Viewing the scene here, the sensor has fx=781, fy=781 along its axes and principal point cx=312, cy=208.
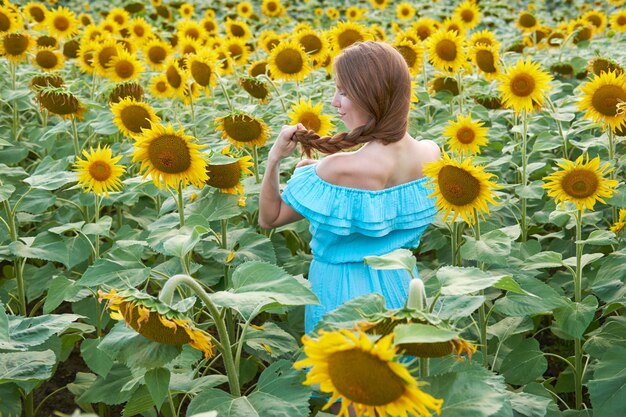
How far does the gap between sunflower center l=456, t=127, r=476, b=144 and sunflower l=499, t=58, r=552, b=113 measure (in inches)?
10.7

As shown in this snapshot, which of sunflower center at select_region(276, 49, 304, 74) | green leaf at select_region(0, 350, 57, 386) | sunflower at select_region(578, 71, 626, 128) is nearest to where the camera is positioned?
green leaf at select_region(0, 350, 57, 386)

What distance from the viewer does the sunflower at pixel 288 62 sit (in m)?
4.00

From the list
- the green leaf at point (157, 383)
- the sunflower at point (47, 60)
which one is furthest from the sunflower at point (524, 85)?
the sunflower at point (47, 60)

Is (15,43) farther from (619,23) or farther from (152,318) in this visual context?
(619,23)

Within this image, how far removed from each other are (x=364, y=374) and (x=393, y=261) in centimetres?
38

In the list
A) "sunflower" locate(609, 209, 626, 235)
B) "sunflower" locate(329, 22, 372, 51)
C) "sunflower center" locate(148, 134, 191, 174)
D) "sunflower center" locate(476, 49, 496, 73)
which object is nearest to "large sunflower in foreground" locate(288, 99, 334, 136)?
"sunflower center" locate(148, 134, 191, 174)

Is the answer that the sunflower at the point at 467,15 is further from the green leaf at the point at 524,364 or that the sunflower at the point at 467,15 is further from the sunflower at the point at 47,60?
the green leaf at the point at 524,364

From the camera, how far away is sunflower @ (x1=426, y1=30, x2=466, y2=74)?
4.07 metres

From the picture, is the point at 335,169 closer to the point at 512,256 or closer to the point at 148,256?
the point at 512,256

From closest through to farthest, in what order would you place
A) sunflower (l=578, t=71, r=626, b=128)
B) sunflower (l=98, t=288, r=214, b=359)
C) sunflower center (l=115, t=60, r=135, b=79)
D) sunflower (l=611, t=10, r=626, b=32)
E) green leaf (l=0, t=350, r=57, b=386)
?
sunflower (l=98, t=288, r=214, b=359)
green leaf (l=0, t=350, r=57, b=386)
sunflower (l=578, t=71, r=626, b=128)
sunflower center (l=115, t=60, r=135, b=79)
sunflower (l=611, t=10, r=626, b=32)

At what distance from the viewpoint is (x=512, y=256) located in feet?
9.04

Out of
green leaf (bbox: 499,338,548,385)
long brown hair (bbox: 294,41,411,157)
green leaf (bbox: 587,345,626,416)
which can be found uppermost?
long brown hair (bbox: 294,41,411,157)

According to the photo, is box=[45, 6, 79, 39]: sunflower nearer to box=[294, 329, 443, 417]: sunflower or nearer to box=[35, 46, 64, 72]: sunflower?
box=[35, 46, 64, 72]: sunflower

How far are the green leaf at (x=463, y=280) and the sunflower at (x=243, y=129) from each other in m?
1.37
